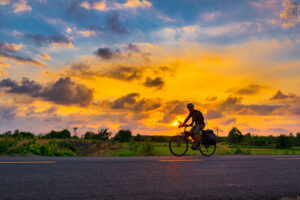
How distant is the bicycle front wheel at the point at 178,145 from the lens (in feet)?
46.6

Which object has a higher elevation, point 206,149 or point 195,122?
point 195,122

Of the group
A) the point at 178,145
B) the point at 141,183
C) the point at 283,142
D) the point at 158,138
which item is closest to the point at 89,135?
the point at 178,145

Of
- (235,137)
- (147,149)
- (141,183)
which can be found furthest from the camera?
(235,137)

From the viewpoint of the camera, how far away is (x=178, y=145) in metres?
14.4

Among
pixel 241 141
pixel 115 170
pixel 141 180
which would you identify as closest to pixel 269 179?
pixel 141 180

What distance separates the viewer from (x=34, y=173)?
23.3 feet

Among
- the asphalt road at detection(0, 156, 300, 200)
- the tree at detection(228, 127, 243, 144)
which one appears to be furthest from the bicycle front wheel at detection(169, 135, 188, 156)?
the tree at detection(228, 127, 243, 144)

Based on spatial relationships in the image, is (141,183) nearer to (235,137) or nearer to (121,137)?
(121,137)

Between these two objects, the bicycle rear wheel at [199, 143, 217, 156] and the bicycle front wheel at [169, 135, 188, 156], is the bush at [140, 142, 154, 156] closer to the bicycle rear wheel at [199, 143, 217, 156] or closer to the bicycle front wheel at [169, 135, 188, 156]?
the bicycle front wheel at [169, 135, 188, 156]

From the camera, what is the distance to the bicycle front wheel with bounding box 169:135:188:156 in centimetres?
1421

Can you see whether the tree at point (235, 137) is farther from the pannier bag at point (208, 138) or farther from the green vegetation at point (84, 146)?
the pannier bag at point (208, 138)

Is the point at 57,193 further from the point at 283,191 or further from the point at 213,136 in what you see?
the point at 213,136

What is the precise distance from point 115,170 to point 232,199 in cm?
352

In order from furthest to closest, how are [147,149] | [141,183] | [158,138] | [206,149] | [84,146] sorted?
1. [158,138]
2. [84,146]
3. [147,149]
4. [206,149]
5. [141,183]
